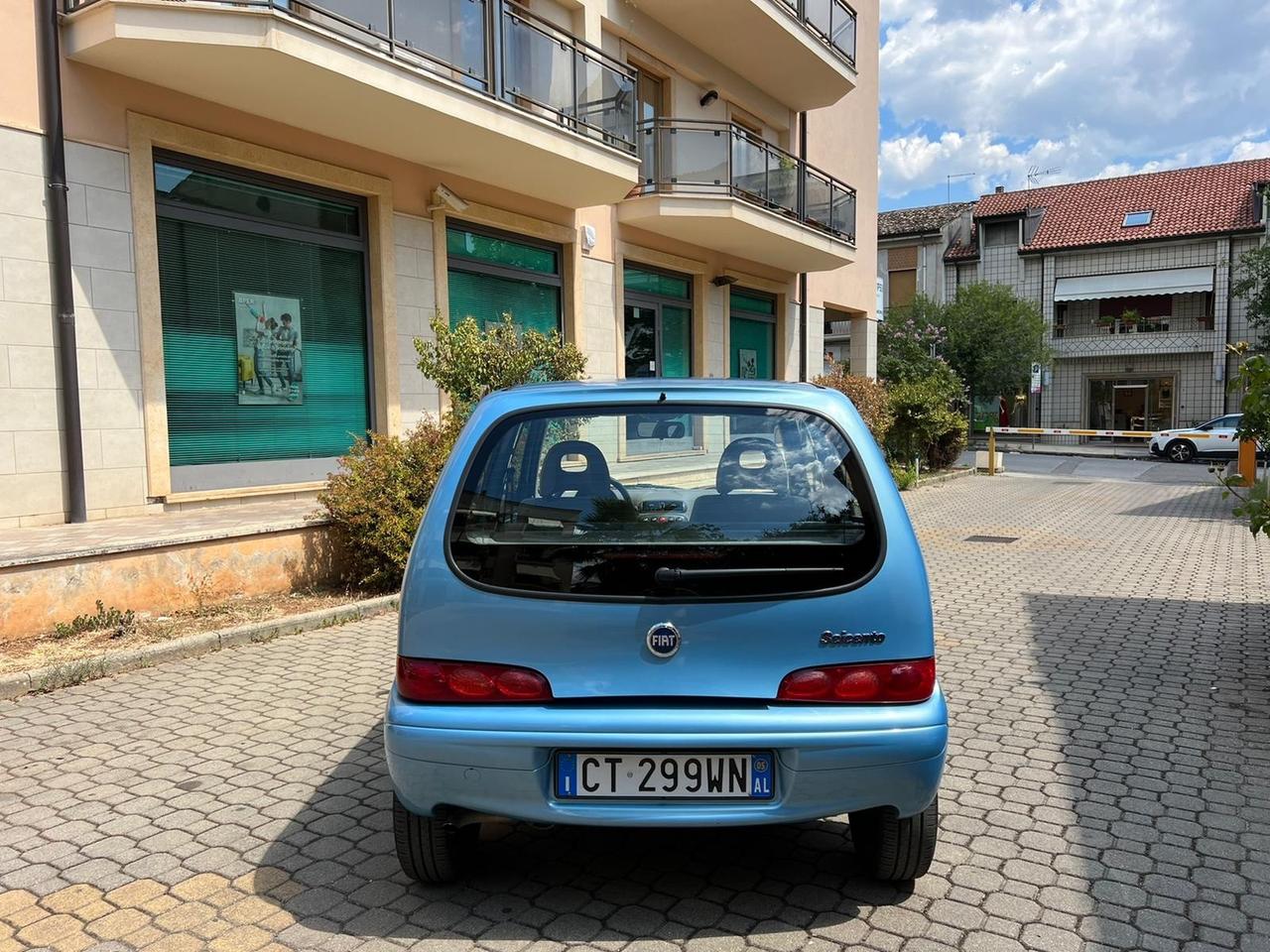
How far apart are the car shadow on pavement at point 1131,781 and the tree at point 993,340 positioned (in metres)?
35.1

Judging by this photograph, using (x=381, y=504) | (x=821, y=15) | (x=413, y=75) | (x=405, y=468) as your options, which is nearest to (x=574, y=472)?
(x=381, y=504)

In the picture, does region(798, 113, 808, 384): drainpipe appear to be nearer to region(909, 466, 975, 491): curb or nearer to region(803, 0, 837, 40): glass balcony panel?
region(803, 0, 837, 40): glass balcony panel

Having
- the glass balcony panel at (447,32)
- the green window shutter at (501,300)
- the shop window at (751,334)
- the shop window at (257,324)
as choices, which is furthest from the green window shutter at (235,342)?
the shop window at (751,334)

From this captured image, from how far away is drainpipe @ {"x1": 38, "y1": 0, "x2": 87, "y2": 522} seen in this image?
24.7ft

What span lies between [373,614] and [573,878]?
173 inches

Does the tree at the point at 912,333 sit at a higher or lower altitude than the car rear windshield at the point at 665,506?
higher

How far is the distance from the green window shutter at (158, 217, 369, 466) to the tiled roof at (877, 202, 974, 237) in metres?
40.6

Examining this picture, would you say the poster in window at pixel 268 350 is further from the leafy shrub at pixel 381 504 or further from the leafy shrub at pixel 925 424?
the leafy shrub at pixel 925 424

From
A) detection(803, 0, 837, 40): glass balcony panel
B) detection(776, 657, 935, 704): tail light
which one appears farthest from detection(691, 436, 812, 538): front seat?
detection(803, 0, 837, 40): glass balcony panel

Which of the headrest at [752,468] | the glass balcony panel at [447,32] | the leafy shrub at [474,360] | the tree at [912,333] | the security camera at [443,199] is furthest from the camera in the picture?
the tree at [912,333]

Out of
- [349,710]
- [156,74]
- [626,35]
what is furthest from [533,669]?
[626,35]

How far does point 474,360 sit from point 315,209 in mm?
2867

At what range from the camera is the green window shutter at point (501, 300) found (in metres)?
11.7

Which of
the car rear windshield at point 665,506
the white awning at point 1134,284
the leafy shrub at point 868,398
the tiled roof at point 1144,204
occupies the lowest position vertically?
the car rear windshield at point 665,506
